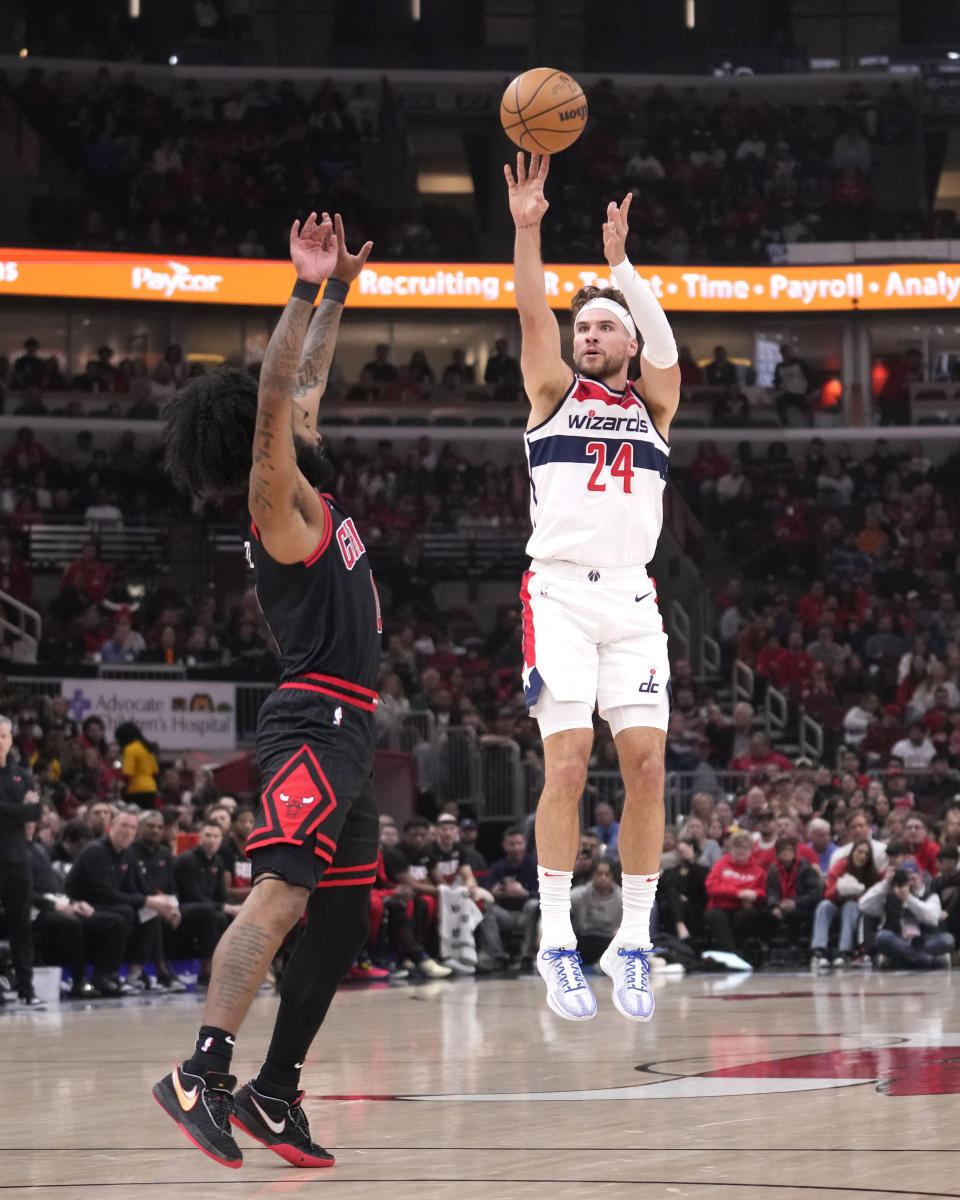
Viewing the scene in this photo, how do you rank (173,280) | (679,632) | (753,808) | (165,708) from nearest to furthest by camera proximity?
(753,808), (165,708), (679,632), (173,280)

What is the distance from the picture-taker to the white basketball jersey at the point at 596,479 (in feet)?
22.4

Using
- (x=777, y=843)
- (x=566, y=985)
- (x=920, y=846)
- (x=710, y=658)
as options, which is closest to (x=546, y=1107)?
(x=566, y=985)

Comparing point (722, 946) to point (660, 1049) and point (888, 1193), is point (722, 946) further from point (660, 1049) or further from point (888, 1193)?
point (888, 1193)

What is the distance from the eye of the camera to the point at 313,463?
533 centimetres

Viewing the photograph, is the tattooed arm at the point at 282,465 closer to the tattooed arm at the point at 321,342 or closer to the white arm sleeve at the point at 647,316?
the tattooed arm at the point at 321,342

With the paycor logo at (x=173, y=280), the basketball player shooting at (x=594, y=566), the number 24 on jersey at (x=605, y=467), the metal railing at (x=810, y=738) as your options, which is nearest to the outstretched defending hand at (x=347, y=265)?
the basketball player shooting at (x=594, y=566)

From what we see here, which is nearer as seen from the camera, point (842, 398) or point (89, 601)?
point (89, 601)

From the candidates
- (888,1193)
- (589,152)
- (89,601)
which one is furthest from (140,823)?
(589,152)

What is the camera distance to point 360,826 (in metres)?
5.23

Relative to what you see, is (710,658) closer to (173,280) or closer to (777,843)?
(777,843)

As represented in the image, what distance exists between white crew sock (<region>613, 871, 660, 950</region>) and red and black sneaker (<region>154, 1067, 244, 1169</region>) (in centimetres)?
243

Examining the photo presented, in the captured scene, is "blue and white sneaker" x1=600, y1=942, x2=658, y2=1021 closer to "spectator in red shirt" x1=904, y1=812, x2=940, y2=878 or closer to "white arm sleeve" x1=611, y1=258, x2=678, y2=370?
"white arm sleeve" x1=611, y1=258, x2=678, y2=370

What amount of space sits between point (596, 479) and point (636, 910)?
1.72 meters

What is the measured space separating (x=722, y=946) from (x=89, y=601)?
1057 cm
